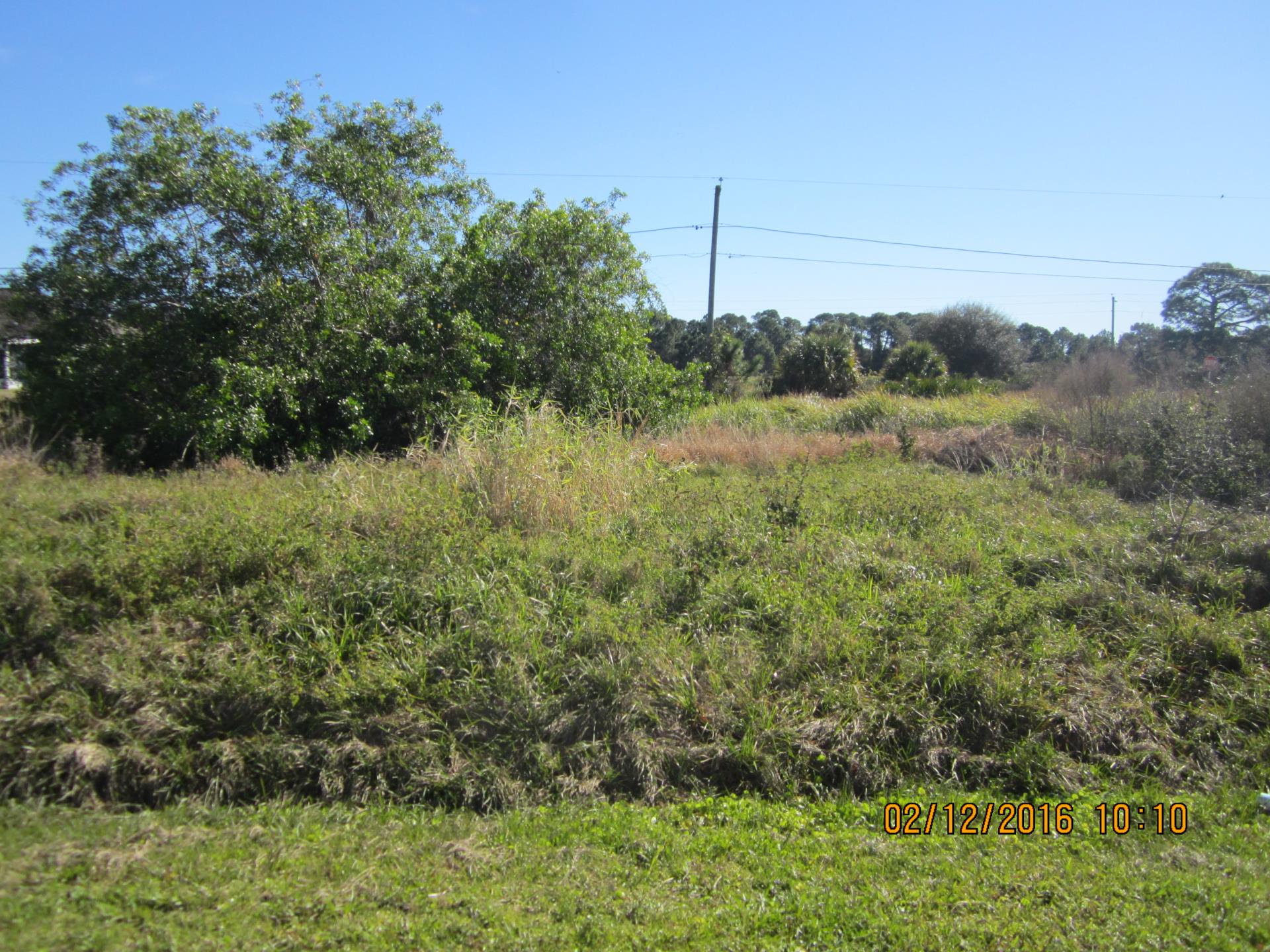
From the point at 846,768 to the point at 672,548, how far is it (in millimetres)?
2645

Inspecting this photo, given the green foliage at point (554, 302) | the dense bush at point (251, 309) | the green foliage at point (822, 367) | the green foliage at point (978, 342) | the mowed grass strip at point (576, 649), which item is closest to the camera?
the mowed grass strip at point (576, 649)

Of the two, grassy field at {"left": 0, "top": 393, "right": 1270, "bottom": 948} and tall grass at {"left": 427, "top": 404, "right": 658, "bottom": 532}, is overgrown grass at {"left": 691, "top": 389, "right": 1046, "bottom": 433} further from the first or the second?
grassy field at {"left": 0, "top": 393, "right": 1270, "bottom": 948}

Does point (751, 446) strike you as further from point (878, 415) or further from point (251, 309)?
point (251, 309)

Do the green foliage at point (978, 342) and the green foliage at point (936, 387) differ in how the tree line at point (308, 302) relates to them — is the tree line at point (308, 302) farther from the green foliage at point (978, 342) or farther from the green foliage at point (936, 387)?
the green foliage at point (978, 342)

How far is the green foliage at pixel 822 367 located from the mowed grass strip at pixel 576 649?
768 inches

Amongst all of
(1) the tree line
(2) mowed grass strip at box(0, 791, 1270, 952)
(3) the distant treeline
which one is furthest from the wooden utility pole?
(2) mowed grass strip at box(0, 791, 1270, 952)

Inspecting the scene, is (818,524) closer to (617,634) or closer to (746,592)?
(746,592)

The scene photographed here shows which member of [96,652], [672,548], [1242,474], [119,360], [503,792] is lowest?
[503,792]

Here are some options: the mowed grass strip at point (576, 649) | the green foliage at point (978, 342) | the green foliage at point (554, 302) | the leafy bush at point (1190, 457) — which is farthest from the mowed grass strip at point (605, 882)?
the green foliage at point (978, 342)

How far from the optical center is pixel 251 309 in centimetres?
1160

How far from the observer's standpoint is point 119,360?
438 inches

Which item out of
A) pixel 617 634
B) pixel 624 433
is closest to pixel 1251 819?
pixel 617 634

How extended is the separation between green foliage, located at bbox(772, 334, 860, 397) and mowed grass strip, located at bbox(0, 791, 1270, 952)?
75.4 ft

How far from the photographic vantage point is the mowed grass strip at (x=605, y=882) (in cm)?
324
